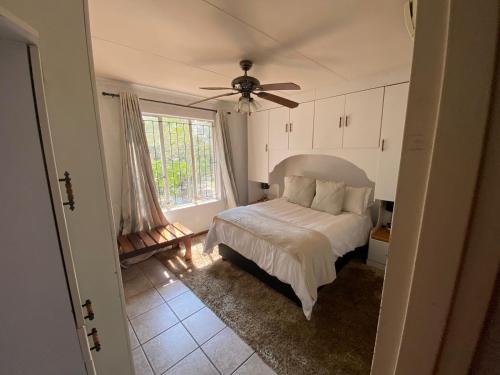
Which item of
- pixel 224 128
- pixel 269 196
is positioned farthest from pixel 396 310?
pixel 269 196

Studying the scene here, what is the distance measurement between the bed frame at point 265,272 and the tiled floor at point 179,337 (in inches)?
24.4

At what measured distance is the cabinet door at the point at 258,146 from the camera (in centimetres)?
360

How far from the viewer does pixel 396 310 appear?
0.37 meters

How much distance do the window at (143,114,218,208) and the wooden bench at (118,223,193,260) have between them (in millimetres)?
522

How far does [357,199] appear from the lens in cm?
264

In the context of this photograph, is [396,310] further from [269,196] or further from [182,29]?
[269,196]

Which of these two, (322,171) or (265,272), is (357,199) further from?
(265,272)

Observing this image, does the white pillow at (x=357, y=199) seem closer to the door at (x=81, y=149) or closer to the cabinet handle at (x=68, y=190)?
the door at (x=81, y=149)

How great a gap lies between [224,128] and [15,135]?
3242 millimetres

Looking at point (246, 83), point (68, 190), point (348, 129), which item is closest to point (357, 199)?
point (348, 129)

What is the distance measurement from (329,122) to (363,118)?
437 millimetres

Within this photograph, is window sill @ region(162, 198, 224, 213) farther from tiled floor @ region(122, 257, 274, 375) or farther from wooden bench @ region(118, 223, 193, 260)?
tiled floor @ region(122, 257, 274, 375)

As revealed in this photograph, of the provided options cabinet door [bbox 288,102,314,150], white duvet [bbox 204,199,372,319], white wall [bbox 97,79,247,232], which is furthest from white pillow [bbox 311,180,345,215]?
white wall [bbox 97,79,247,232]

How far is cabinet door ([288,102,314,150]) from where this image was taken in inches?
117
